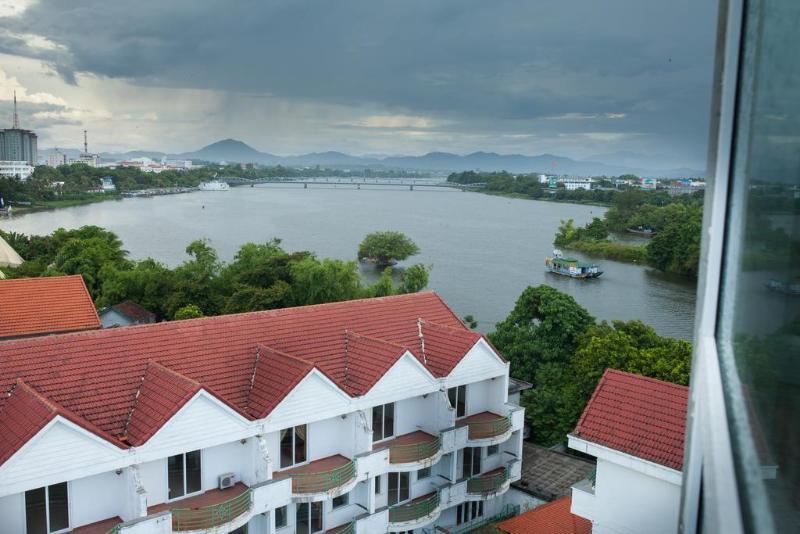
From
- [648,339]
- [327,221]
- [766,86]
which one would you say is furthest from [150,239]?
[766,86]

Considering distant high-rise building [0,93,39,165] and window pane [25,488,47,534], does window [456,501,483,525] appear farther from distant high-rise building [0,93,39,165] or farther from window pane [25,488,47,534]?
distant high-rise building [0,93,39,165]

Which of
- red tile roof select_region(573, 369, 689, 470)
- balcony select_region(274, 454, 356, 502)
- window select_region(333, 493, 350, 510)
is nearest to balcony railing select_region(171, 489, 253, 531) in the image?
balcony select_region(274, 454, 356, 502)

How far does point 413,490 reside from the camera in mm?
9984

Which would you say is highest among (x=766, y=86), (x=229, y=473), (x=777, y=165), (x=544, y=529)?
(x=766, y=86)

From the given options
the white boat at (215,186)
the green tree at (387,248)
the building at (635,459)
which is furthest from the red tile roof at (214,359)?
the white boat at (215,186)

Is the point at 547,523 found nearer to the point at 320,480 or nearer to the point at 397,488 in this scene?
the point at 397,488

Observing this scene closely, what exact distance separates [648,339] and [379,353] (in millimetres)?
7430

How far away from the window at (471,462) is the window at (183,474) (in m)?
4.15

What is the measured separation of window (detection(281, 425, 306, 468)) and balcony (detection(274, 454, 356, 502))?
0.11 meters

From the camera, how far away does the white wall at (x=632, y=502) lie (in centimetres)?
697

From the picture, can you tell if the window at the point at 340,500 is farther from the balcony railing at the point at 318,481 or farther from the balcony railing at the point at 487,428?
the balcony railing at the point at 487,428

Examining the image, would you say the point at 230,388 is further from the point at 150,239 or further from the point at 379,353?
the point at 150,239

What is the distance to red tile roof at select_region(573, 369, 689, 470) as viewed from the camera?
23.0 ft

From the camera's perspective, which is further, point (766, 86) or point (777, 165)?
point (766, 86)
